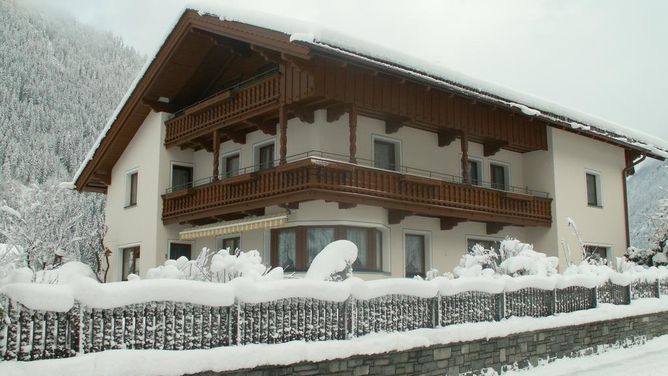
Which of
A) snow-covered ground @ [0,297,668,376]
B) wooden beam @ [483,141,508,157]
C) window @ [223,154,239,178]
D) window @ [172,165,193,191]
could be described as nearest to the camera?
snow-covered ground @ [0,297,668,376]

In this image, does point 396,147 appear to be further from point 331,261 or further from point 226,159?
point 331,261

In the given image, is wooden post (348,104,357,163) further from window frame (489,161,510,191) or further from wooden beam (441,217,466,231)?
window frame (489,161,510,191)

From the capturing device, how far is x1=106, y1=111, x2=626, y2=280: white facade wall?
57.0ft

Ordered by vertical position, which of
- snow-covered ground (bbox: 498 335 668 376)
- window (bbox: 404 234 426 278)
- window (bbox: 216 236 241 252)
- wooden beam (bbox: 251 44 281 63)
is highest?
wooden beam (bbox: 251 44 281 63)

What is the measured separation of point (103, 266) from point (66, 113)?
2328 inches

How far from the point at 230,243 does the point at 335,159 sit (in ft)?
15.4

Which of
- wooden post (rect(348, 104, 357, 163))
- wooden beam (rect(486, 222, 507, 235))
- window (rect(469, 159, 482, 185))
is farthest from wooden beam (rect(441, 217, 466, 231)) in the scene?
wooden post (rect(348, 104, 357, 163))

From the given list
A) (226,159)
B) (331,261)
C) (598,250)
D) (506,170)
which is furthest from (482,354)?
(598,250)

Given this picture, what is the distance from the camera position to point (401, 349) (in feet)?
33.1

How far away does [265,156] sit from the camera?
19.1m

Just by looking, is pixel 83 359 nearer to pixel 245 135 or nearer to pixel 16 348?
pixel 16 348

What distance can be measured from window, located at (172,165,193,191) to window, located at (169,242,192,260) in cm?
175

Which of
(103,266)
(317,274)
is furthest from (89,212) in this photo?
(317,274)

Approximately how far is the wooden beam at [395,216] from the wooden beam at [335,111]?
2770mm
